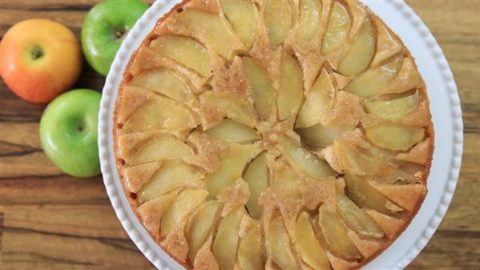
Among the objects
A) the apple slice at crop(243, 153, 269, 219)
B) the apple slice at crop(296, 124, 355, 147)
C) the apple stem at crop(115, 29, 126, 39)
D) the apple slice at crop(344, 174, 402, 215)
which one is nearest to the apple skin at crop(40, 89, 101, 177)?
the apple stem at crop(115, 29, 126, 39)

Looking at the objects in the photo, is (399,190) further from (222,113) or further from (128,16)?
(128,16)

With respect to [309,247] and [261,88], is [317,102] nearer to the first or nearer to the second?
[261,88]

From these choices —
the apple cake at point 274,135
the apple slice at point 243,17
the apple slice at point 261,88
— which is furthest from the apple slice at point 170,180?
the apple slice at point 243,17

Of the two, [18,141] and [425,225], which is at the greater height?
[425,225]

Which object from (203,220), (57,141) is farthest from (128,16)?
(203,220)

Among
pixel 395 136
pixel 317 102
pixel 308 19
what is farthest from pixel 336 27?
pixel 395 136

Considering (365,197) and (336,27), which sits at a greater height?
(336,27)
